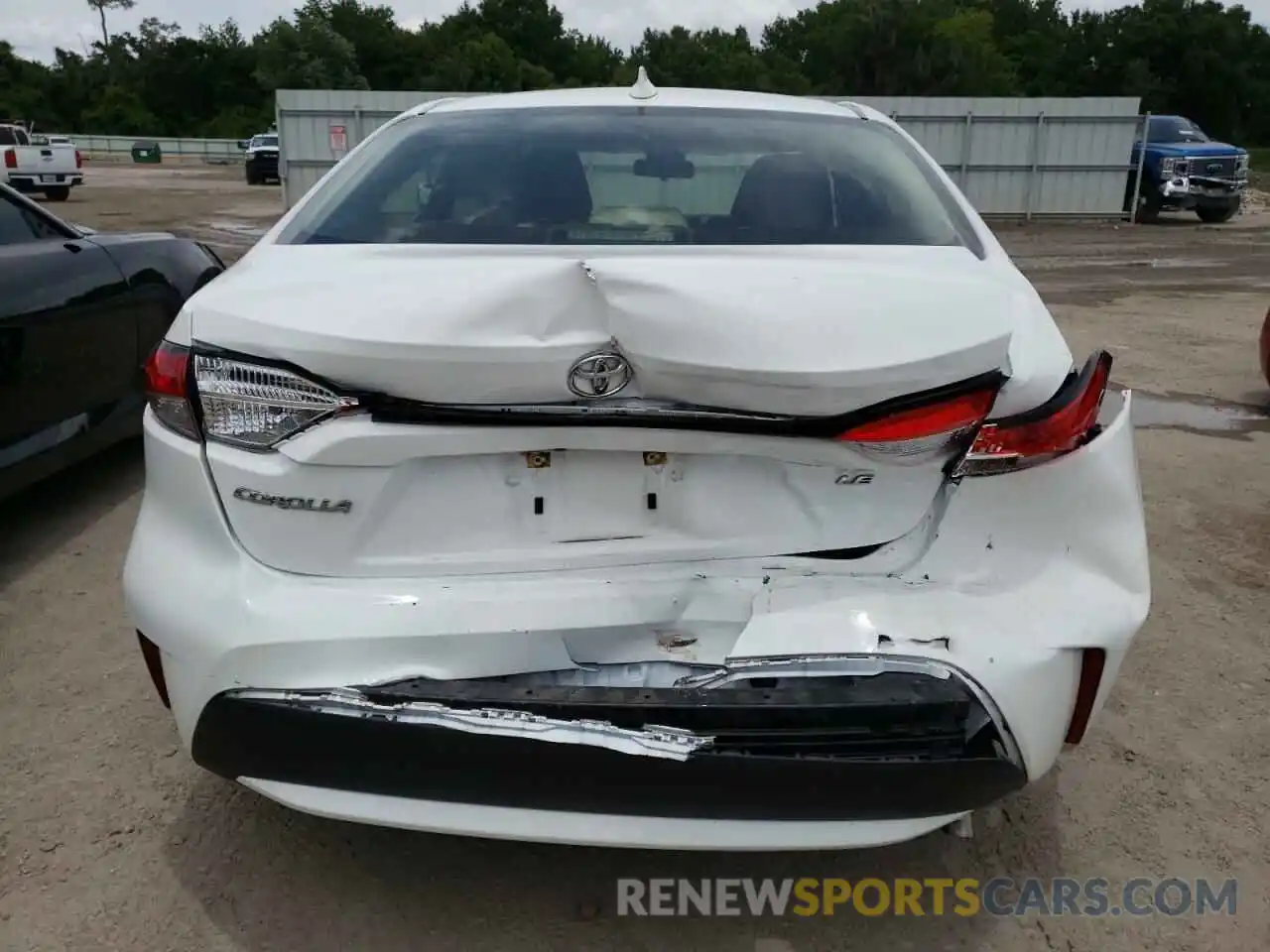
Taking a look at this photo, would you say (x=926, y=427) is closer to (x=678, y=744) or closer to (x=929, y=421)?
(x=929, y=421)

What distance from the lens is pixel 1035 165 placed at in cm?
1827

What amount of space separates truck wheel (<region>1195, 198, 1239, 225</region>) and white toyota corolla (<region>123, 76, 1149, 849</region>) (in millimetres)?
19743

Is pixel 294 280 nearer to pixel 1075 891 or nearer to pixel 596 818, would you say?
pixel 596 818

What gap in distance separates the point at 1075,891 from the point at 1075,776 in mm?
421

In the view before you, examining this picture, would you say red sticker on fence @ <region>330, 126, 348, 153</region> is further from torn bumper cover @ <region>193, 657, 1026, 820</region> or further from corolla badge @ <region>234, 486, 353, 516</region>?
torn bumper cover @ <region>193, 657, 1026, 820</region>

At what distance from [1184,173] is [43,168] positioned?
22.6 metres

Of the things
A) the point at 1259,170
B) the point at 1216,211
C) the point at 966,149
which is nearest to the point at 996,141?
the point at 966,149

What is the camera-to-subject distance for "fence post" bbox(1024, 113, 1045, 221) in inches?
704

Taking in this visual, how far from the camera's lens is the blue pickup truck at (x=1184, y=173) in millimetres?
18219

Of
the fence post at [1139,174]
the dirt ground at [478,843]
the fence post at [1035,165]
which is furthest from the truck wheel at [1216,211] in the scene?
the dirt ground at [478,843]

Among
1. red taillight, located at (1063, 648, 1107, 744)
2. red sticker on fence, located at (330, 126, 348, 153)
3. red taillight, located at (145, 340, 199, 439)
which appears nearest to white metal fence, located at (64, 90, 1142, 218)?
red sticker on fence, located at (330, 126, 348, 153)

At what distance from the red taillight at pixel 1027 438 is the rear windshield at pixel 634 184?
604 mm

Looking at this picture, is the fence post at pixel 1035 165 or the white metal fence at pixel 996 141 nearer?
the white metal fence at pixel 996 141

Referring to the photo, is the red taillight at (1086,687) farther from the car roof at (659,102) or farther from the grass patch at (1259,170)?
the grass patch at (1259,170)
